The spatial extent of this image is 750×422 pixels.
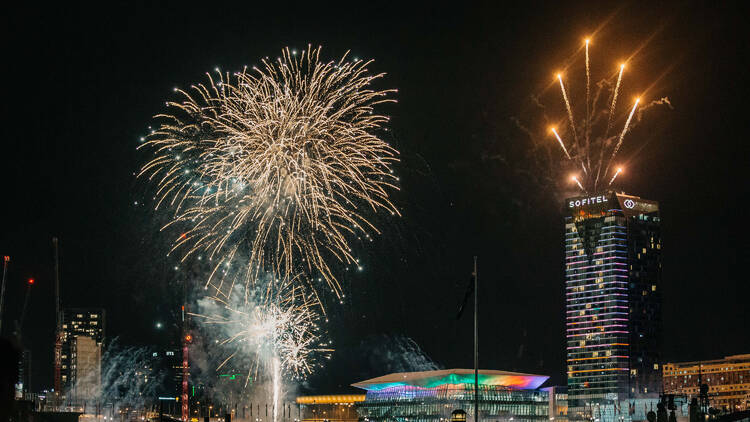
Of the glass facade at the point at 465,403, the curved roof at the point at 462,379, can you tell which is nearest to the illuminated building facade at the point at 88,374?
the curved roof at the point at 462,379

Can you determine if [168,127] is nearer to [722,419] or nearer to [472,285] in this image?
[472,285]

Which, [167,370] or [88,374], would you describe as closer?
[88,374]

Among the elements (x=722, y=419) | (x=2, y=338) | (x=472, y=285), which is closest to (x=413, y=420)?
(x=472, y=285)

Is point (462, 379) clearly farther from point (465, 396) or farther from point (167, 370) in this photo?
point (167, 370)

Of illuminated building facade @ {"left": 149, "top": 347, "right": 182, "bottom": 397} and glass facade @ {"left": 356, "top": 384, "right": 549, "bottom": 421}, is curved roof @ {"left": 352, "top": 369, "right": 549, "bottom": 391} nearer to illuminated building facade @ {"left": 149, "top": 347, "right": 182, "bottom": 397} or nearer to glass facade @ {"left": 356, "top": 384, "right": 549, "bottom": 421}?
glass facade @ {"left": 356, "top": 384, "right": 549, "bottom": 421}

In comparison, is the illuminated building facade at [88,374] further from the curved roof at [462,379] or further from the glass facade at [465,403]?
the glass facade at [465,403]

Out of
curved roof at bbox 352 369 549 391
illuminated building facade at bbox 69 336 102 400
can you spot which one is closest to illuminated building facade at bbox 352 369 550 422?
curved roof at bbox 352 369 549 391

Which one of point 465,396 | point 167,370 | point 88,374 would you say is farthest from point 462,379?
point 88,374
